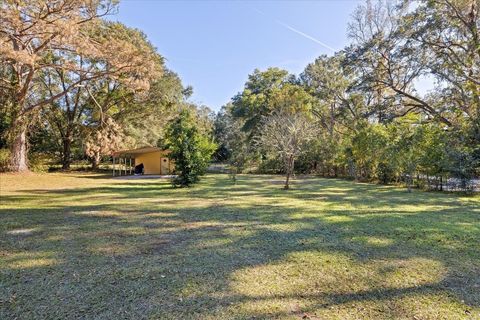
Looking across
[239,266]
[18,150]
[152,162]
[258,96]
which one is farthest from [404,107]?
[18,150]

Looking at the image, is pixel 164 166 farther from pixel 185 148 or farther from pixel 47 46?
Answer: pixel 185 148

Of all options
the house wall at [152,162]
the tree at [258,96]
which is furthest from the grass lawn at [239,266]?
the tree at [258,96]

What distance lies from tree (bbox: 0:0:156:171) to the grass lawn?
875 centimetres

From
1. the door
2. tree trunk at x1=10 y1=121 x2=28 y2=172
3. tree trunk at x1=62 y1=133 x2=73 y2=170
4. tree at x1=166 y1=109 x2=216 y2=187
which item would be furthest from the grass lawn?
tree trunk at x1=62 y1=133 x2=73 y2=170

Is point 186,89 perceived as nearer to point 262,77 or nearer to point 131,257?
point 262,77

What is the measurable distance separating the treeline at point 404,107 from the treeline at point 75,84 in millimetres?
9647

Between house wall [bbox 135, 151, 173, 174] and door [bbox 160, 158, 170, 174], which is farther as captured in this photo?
house wall [bbox 135, 151, 173, 174]

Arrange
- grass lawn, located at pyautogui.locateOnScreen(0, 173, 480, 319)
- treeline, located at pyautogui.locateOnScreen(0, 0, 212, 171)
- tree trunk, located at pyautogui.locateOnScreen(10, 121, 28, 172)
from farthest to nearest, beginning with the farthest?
1. tree trunk, located at pyautogui.locateOnScreen(10, 121, 28, 172)
2. treeline, located at pyautogui.locateOnScreen(0, 0, 212, 171)
3. grass lawn, located at pyautogui.locateOnScreen(0, 173, 480, 319)

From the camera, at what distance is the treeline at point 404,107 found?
484 inches

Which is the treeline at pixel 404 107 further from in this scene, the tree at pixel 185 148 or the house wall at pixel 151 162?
the house wall at pixel 151 162

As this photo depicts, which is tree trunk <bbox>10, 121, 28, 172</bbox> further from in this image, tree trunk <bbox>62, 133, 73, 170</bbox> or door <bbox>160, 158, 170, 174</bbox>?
door <bbox>160, 158, 170, 174</bbox>

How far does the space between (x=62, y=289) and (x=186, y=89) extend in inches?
1136

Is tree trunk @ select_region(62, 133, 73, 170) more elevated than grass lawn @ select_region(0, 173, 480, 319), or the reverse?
tree trunk @ select_region(62, 133, 73, 170)

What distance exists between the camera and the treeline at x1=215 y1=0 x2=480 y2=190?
12.3 meters
